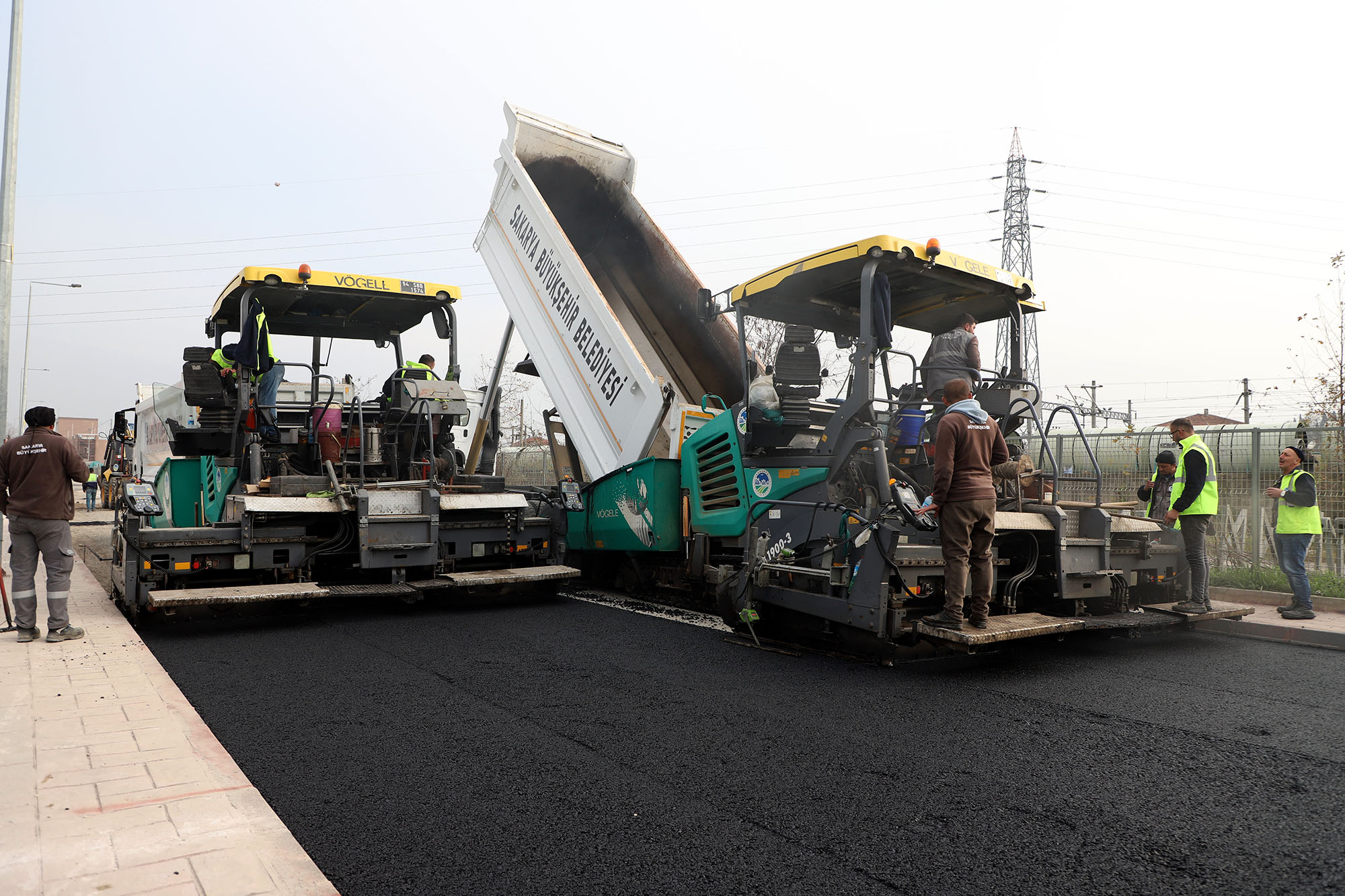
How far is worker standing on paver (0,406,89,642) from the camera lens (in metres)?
5.53

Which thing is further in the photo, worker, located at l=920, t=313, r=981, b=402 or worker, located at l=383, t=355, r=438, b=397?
worker, located at l=383, t=355, r=438, b=397

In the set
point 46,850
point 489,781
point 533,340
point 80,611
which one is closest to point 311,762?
point 489,781

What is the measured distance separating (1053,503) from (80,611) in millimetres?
6826

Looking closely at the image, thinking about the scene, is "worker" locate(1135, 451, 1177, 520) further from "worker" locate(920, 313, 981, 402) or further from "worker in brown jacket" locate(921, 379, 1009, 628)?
"worker in brown jacket" locate(921, 379, 1009, 628)

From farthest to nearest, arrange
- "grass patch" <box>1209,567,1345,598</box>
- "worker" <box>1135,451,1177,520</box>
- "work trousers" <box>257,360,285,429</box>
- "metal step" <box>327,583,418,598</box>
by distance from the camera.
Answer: "grass patch" <box>1209,567,1345,598</box> → "work trousers" <box>257,360,285,429</box> → "worker" <box>1135,451,1177,520</box> → "metal step" <box>327,583,418,598</box>

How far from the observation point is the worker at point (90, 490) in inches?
235

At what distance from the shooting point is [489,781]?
10.5 feet

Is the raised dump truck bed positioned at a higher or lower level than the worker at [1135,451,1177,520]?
higher

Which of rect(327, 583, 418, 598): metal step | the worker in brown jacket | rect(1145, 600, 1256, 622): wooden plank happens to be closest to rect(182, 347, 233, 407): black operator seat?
rect(327, 583, 418, 598): metal step

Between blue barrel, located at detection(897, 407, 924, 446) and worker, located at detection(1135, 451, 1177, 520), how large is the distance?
216cm

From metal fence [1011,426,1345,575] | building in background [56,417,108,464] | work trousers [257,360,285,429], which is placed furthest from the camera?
building in background [56,417,108,464]

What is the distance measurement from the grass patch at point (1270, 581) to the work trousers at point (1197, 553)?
2.26m

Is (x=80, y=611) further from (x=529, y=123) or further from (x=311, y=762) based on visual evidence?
(x=529, y=123)

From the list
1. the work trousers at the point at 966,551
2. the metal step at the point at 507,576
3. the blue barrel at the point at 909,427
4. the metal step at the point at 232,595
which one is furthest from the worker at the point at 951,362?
the metal step at the point at 232,595
